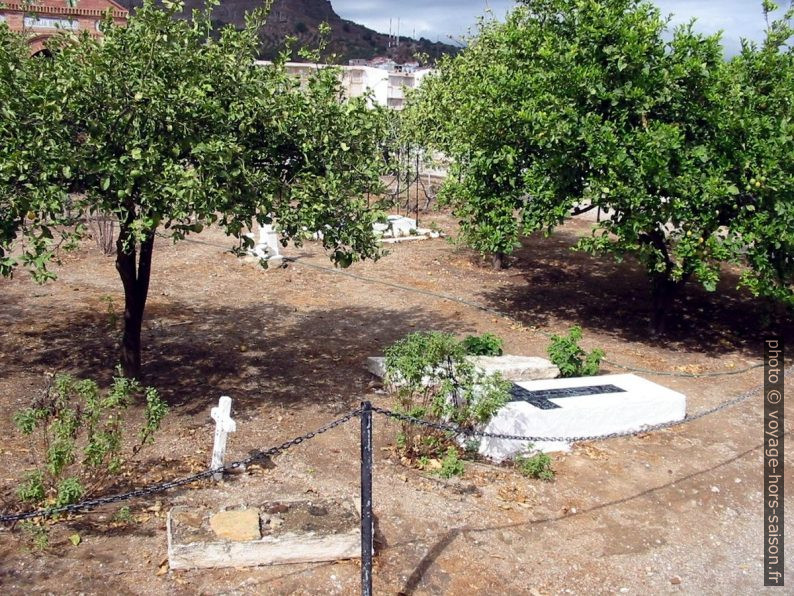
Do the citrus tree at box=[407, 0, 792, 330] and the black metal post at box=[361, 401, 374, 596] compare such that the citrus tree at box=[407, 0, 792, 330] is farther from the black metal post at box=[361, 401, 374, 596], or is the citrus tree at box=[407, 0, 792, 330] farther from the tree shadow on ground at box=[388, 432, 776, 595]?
the black metal post at box=[361, 401, 374, 596]

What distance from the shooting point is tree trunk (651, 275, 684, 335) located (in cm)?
1205

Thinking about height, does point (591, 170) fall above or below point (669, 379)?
above

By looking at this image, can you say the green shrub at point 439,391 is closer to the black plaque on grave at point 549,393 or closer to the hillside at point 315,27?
the black plaque on grave at point 549,393

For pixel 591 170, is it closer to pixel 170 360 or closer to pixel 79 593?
pixel 170 360

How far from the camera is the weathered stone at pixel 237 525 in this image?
539cm

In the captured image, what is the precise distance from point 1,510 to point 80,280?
8.64m

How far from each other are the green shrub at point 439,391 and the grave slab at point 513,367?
1579mm

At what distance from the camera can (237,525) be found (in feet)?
18.0

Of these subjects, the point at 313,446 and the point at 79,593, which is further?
the point at 313,446

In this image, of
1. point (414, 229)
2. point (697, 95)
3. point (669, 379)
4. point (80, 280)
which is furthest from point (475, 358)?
point (414, 229)

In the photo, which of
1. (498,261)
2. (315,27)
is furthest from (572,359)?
(315,27)

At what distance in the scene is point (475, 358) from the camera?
9.49m

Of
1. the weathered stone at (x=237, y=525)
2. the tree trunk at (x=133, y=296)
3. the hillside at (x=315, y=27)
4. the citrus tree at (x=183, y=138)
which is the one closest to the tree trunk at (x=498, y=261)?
the citrus tree at (x=183, y=138)

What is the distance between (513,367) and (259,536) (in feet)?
15.4
